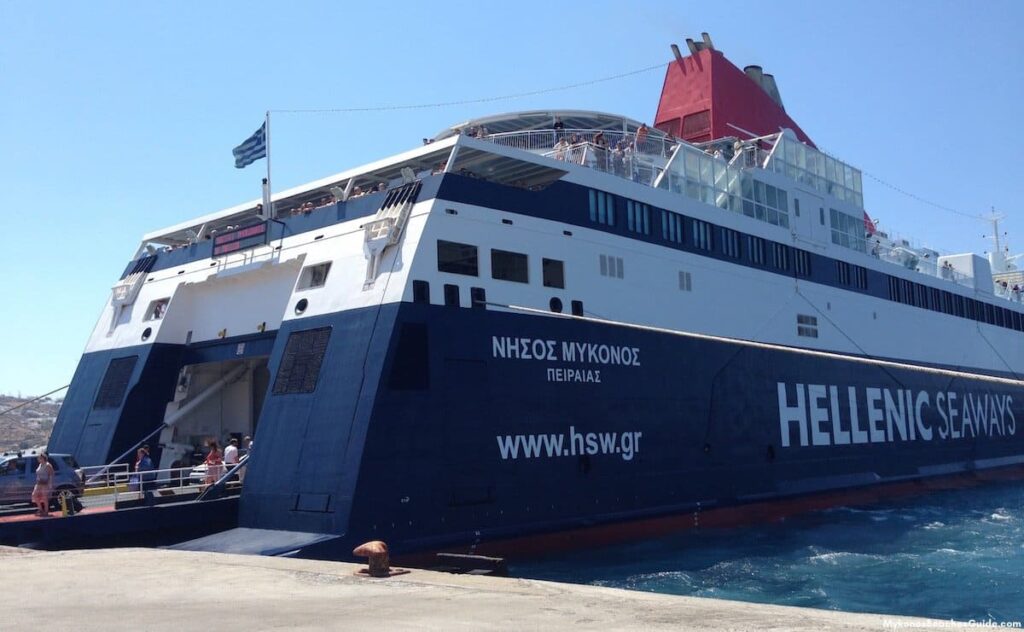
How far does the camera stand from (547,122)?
2084 cm

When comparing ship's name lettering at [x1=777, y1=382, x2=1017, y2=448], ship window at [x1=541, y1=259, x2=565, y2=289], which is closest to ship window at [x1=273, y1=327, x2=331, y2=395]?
ship window at [x1=541, y1=259, x2=565, y2=289]

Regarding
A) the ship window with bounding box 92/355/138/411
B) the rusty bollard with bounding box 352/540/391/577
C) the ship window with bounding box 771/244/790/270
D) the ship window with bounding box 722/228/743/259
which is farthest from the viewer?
the ship window with bounding box 771/244/790/270

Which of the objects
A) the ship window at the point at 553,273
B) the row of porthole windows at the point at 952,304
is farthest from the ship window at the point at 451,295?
the row of porthole windows at the point at 952,304

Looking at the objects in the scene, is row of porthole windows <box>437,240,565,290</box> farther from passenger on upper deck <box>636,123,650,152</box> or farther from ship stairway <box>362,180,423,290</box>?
passenger on upper deck <box>636,123,650,152</box>

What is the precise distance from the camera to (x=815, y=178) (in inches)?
963

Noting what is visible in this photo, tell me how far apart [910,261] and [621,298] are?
16.7 meters

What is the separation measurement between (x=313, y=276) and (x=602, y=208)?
5616 millimetres

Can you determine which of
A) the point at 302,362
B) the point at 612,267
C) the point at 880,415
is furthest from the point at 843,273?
the point at 302,362

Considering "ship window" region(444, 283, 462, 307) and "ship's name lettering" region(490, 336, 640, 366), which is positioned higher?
"ship window" region(444, 283, 462, 307)

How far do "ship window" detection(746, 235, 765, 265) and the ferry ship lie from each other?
3.2 inches

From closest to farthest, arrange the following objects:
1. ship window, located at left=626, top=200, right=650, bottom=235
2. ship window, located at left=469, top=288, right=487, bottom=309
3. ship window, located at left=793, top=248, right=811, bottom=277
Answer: ship window, located at left=469, top=288, right=487, bottom=309
ship window, located at left=626, top=200, right=650, bottom=235
ship window, located at left=793, top=248, right=811, bottom=277

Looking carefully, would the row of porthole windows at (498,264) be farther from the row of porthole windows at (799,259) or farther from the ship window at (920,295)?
the ship window at (920,295)

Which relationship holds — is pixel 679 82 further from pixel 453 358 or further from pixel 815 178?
pixel 453 358

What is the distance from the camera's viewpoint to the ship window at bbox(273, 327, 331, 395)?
44.3 feet
